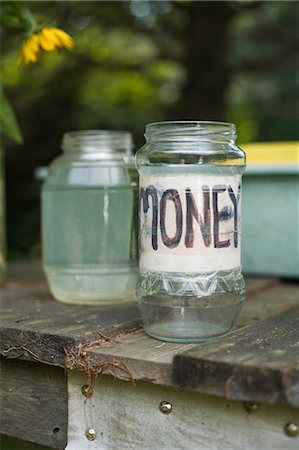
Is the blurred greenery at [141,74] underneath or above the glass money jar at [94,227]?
above

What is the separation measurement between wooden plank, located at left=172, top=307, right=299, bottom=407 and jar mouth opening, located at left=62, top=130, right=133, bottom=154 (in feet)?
1.36

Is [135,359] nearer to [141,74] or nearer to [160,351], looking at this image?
[160,351]

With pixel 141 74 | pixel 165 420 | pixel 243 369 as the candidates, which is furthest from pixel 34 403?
pixel 141 74

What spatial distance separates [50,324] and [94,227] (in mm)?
200

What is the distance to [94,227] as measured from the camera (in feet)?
3.14

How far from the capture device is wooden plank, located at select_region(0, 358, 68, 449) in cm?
77

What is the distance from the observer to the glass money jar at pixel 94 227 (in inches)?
37.7

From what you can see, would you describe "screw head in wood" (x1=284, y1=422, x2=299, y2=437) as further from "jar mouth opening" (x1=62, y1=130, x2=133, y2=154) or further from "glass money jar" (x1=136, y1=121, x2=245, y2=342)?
"jar mouth opening" (x1=62, y1=130, x2=133, y2=154)

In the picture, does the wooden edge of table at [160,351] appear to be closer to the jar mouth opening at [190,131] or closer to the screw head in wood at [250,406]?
the screw head in wood at [250,406]

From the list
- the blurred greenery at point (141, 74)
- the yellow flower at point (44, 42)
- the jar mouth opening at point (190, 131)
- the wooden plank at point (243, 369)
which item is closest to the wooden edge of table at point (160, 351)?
the wooden plank at point (243, 369)

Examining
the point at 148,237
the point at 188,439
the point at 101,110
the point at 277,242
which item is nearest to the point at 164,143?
the point at 148,237

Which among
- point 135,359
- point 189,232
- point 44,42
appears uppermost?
point 44,42

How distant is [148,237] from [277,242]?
1.95 feet

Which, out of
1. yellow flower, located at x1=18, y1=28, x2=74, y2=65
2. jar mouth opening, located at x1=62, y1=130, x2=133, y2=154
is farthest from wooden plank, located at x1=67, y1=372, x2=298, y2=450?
yellow flower, located at x1=18, y1=28, x2=74, y2=65
